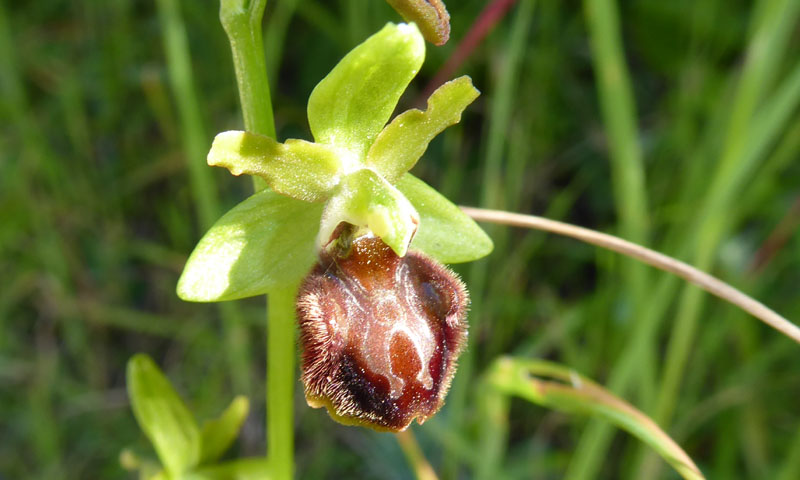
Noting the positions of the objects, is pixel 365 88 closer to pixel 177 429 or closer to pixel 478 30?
pixel 177 429

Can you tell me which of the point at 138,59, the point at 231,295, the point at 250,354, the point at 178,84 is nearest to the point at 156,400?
the point at 231,295

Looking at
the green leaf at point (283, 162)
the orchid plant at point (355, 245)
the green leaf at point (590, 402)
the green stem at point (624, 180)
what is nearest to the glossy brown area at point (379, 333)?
the orchid plant at point (355, 245)

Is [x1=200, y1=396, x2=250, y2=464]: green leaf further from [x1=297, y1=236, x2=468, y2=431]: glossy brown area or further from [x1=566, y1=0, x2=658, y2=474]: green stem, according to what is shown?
[x1=566, y1=0, x2=658, y2=474]: green stem

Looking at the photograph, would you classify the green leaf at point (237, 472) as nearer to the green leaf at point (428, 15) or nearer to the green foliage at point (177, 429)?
the green foliage at point (177, 429)

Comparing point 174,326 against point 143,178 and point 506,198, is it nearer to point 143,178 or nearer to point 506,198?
point 143,178

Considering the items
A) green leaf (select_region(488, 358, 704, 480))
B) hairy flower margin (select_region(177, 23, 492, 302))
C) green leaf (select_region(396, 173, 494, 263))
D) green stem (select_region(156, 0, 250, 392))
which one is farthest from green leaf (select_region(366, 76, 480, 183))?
green stem (select_region(156, 0, 250, 392))

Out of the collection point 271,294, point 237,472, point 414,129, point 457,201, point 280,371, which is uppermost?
point 414,129

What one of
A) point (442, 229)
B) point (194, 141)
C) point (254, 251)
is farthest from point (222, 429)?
point (194, 141)
